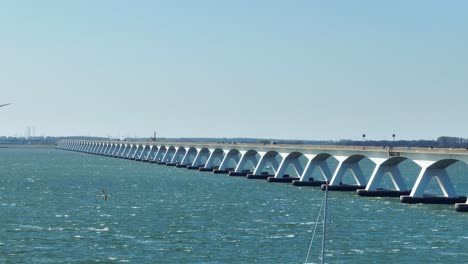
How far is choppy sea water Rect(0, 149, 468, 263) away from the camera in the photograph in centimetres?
5616

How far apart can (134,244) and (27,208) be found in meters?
29.2

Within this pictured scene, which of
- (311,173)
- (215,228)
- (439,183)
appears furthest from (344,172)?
(215,228)

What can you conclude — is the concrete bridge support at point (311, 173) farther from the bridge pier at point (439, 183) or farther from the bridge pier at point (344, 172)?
the bridge pier at point (439, 183)

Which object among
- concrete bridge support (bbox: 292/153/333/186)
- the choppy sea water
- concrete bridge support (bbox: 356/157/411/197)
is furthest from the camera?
concrete bridge support (bbox: 292/153/333/186)

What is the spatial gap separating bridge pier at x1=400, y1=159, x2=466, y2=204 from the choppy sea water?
7.21 feet

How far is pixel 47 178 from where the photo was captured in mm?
145500

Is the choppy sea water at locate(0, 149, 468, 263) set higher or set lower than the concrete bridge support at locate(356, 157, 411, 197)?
lower

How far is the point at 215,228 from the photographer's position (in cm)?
7012

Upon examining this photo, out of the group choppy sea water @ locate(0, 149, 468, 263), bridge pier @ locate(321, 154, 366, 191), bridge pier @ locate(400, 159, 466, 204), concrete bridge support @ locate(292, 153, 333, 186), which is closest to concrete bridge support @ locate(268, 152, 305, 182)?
concrete bridge support @ locate(292, 153, 333, 186)

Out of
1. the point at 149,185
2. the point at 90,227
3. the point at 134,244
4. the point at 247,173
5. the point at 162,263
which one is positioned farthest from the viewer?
the point at 247,173

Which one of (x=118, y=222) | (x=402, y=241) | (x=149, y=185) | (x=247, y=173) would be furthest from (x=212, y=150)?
(x=402, y=241)

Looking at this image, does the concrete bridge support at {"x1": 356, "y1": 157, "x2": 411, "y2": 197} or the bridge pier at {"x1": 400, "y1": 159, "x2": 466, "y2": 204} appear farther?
the concrete bridge support at {"x1": 356, "y1": 157, "x2": 411, "y2": 197}

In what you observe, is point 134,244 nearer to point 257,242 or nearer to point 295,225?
point 257,242

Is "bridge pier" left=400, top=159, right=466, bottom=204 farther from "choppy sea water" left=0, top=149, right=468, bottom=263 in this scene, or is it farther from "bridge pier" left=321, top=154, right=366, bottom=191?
"bridge pier" left=321, top=154, right=366, bottom=191
